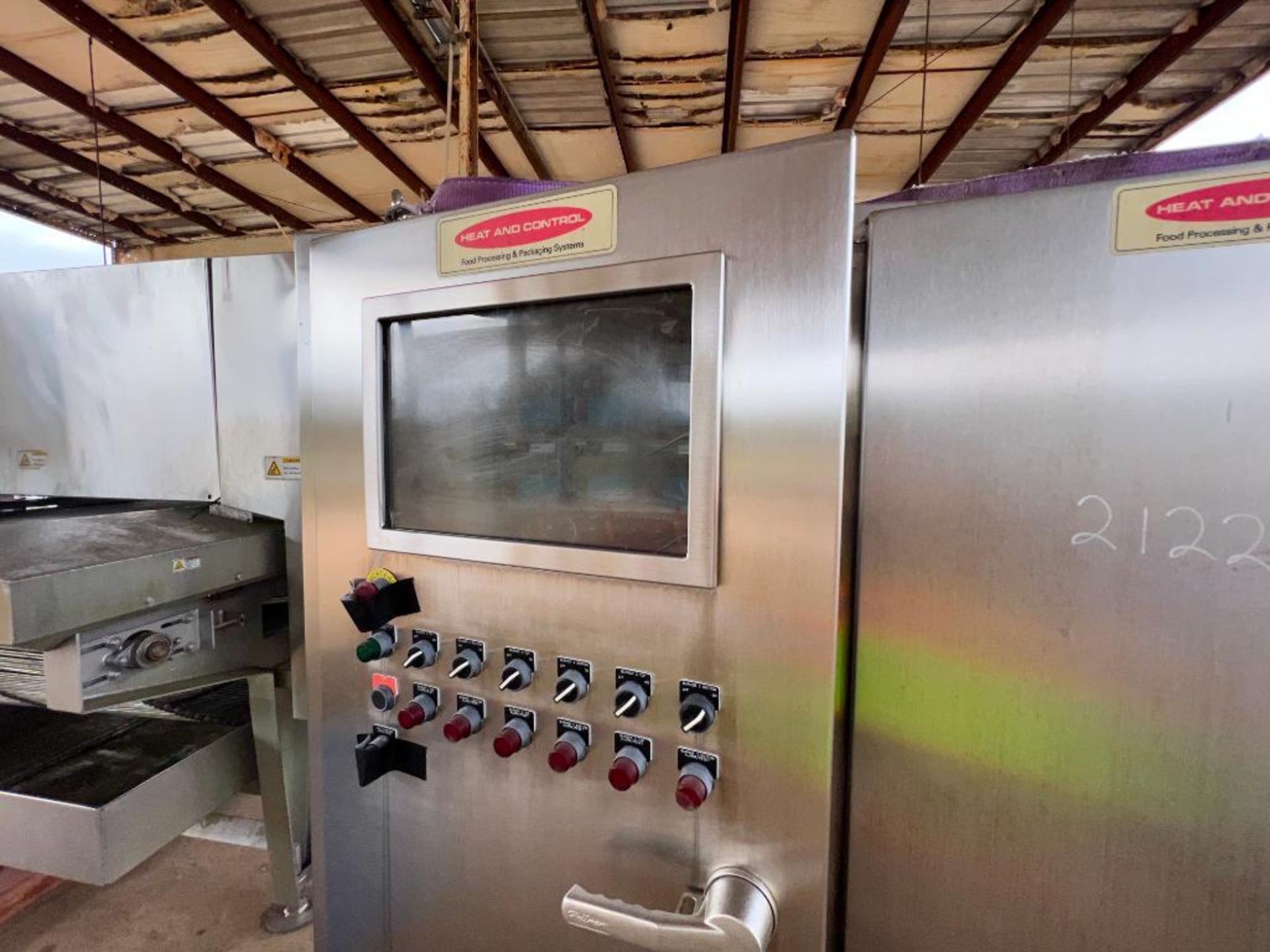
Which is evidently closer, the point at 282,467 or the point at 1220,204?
the point at 1220,204

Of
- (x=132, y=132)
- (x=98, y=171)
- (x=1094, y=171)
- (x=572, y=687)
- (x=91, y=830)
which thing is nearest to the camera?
(x=1094, y=171)

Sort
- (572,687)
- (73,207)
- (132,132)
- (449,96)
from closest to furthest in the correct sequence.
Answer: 1. (572,687)
2. (449,96)
3. (132,132)
4. (73,207)

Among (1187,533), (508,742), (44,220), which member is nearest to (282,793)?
(508,742)

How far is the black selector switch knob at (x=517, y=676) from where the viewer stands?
27.8 inches

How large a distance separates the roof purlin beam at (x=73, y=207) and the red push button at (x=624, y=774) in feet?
12.0

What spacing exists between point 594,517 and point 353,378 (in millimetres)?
451

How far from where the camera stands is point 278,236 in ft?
10.5

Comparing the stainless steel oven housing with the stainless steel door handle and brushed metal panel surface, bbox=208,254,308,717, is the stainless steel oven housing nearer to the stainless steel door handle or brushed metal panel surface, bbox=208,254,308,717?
the stainless steel door handle

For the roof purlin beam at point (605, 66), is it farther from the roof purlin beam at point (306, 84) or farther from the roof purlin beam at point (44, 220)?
the roof purlin beam at point (44, 220)

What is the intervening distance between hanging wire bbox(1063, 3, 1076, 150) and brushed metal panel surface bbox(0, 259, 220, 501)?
237 cm

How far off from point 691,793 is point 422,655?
0.42m

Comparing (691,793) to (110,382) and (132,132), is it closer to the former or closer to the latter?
(110,382)

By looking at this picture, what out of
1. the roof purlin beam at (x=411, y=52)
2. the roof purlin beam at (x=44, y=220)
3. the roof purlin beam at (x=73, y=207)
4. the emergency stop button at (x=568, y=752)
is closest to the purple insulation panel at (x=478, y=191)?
the emergency stop button at (x=568, y=752)

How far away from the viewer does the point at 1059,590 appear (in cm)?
53
